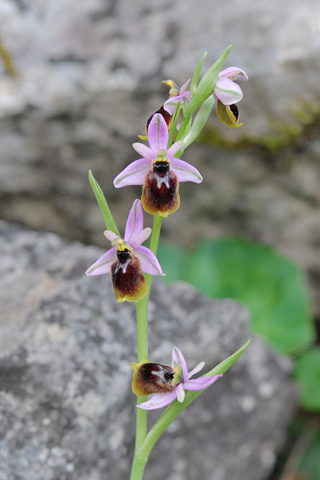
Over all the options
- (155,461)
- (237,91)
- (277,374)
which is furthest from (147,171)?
(277,374)

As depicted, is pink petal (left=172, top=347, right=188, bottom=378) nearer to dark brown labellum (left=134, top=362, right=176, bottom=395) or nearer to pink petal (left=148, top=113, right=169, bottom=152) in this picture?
dark brown labellum (left=134, top=362, right=176, bottom=395)

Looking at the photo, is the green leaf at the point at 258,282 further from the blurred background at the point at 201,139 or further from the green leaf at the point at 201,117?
the green leaf at the point at 201,117

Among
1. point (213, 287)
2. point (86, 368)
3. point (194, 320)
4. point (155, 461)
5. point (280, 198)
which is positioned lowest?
point (155, 461)

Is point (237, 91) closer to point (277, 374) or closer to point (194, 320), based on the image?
point (194, 320)

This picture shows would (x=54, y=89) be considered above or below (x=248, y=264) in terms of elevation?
above

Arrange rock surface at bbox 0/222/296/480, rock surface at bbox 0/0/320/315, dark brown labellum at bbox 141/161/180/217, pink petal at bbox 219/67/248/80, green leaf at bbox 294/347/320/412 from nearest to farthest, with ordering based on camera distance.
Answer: dark brown labellum at bbox 141/161/180/217 → pink petal at bbox 219/67/248/80 → rock surface at bbox 0/222/296/480 → rock surface at bbox 0/0/320/315 → green leaf at bbox 294/347/320/412

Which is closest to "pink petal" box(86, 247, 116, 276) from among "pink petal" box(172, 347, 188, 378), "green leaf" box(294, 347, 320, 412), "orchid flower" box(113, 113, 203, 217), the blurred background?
"orchid flower" box(113, 113, 203, 217)
